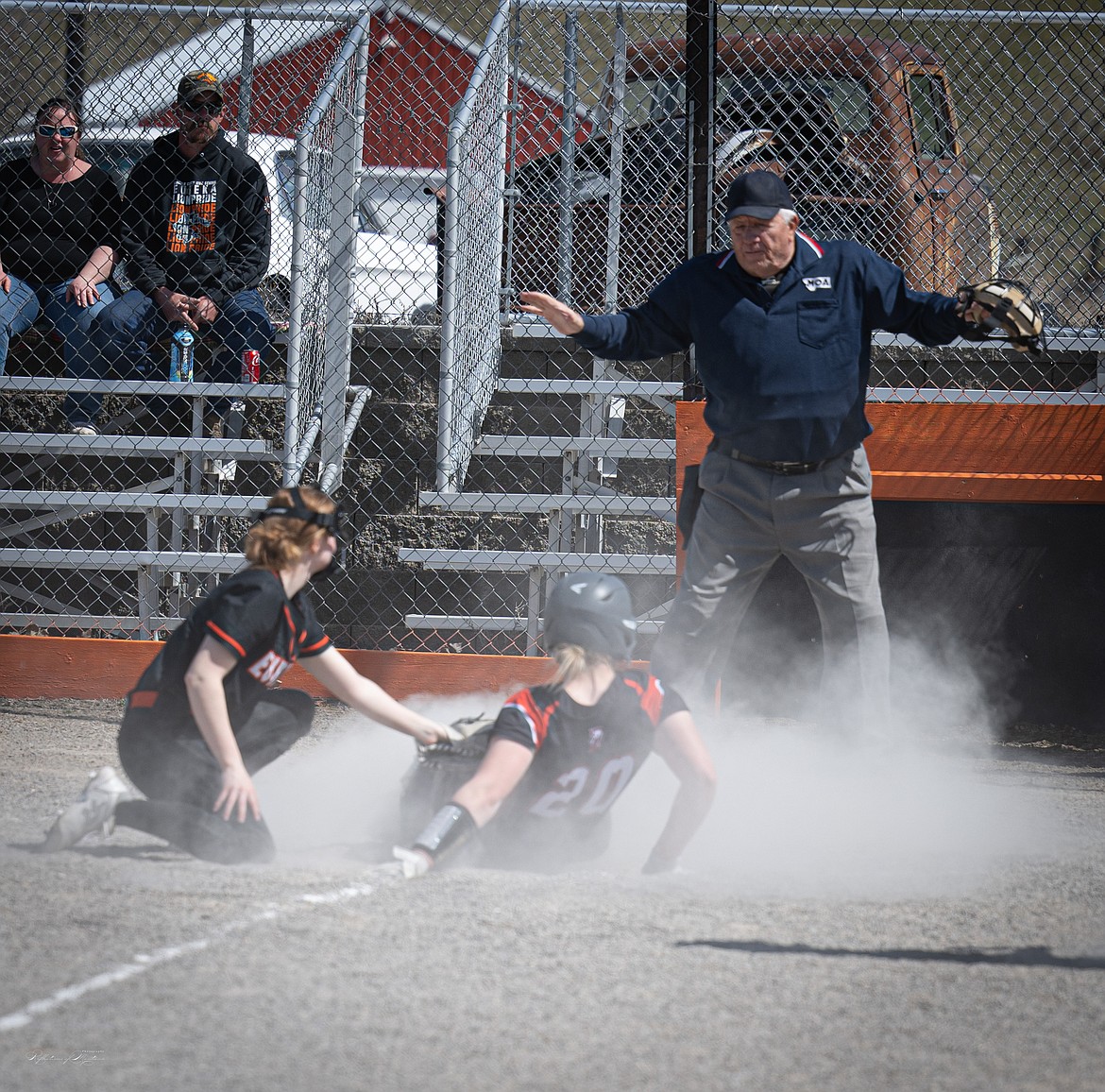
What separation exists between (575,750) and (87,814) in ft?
4.41

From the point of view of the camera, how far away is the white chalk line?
2432mm

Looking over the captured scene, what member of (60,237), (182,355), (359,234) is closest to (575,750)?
(182,355)

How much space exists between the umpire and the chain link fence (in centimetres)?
169

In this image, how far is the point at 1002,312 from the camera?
4406 millimetres

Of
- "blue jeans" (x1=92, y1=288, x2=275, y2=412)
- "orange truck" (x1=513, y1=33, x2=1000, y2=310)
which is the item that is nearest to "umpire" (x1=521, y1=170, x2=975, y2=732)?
"orange truck" (x1=513, y1=33, x2=1000, y2=310)

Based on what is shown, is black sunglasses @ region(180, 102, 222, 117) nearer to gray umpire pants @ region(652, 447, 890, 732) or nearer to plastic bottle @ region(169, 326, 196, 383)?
plastic bottle @ region(169, 326, 196, 383)

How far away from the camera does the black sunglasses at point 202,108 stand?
702 centimetres

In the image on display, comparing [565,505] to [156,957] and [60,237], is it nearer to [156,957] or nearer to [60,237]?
[60,237]

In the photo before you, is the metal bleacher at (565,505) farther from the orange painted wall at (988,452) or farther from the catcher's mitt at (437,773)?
→ the catcher's mitt at (437,773)

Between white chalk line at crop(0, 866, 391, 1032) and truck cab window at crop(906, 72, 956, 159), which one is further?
truck cab window at crop(906, 72, 956, 159)

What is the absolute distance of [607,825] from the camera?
387 centimetres

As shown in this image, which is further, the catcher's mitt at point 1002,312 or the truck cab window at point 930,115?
the truck cab window at point 930,115

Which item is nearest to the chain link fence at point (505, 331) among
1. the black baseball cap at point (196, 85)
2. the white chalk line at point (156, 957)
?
the black baseball cap at point (196, 85)

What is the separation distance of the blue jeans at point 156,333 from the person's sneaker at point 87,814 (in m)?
3.80
